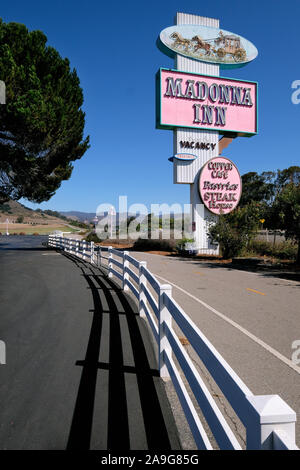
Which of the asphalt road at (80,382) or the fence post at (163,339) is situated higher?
the fence post at (163,339)

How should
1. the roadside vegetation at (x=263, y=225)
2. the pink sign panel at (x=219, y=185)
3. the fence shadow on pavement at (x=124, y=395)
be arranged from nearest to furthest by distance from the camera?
the fence shadow on pavement at (x=124, y=395)
the roadside vegetation at (x=263, y=225)
the pink sign panel at (x=219, y=185)

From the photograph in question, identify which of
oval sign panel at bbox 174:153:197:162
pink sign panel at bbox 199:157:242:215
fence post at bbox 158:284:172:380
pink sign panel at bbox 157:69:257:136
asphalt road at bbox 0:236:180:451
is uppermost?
pink sign panel at bbox 157:69:257:136

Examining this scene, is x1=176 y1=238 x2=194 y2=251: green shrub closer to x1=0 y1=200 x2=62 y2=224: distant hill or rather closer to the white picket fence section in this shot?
the white picket fence section

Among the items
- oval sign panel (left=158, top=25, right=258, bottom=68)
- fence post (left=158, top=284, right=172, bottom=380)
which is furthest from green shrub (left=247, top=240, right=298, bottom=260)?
fence post (left=158, top=284, right=172, bottom=380)

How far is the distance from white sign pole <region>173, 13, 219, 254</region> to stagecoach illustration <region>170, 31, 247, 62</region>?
73 cm

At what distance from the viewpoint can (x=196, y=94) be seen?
27844 mm

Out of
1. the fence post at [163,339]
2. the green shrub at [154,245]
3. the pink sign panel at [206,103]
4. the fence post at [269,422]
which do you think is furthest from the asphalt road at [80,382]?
the green shrub at [154,245]

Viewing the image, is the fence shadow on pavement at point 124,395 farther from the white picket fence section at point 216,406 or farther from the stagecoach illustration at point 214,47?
the stagecoach illustration at point 214,47

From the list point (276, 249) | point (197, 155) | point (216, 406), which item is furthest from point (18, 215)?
point (216, 406)

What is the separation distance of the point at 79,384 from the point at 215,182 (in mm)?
26304

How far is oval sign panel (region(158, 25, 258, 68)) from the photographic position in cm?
2725

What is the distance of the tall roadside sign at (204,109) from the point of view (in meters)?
27.2

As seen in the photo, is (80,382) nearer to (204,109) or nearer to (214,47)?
(204,109)

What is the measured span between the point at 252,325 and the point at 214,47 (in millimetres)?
29585
